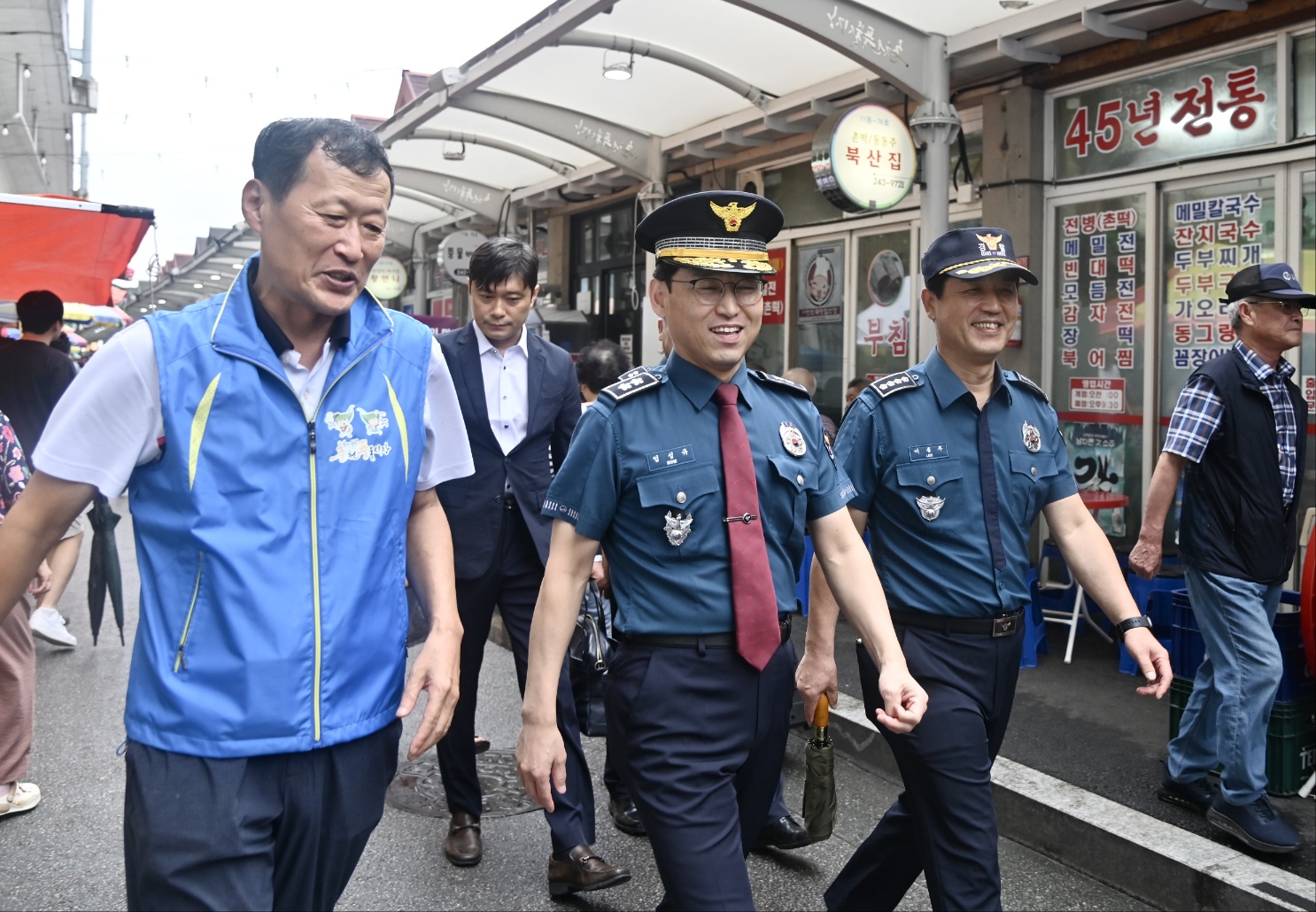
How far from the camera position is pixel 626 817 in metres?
4.79

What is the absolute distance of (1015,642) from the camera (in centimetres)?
333

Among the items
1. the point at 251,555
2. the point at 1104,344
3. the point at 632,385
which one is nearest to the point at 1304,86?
the point at 1104,344

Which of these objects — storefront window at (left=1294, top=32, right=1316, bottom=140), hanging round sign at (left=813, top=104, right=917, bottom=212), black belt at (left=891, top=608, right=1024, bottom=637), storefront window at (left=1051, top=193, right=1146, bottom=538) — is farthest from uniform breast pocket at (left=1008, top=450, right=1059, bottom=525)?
storefront window at (left=1051, top=193, right=1146, bottom=538)

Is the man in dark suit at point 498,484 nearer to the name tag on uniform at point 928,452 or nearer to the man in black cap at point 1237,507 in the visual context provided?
the name tag on uniform at point 928,452

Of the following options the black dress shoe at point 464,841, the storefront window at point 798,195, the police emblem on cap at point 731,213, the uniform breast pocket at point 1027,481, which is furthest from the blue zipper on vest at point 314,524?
the storefront window at point 798,195

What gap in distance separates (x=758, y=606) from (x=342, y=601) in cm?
98

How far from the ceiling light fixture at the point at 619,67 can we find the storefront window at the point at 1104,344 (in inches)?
135

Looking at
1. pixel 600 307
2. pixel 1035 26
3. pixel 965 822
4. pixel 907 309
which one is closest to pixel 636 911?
pixel 965 822

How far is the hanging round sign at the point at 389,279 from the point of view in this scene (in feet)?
65.3

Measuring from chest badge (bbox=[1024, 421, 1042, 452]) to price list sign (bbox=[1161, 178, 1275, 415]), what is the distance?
446 centimetres

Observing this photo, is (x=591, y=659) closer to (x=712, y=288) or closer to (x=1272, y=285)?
(x=712, y=288)

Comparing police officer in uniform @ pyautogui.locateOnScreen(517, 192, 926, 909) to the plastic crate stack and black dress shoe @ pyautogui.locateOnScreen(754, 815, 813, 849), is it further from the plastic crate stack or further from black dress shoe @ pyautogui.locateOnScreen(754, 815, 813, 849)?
the plastic crate stack

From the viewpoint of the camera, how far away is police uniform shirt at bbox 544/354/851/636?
9.17 ft

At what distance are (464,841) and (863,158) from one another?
5052 mm
